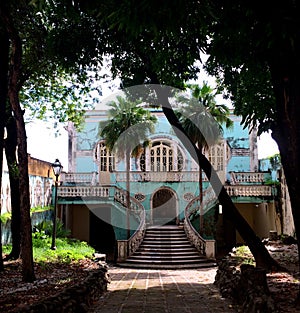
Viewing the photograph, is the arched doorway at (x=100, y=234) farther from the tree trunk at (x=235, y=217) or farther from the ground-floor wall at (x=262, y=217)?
the tree trunk at (x=235, y=217)

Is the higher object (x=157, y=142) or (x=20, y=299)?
(x=157, y=142)

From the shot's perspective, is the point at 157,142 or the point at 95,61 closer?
the point at 95,61

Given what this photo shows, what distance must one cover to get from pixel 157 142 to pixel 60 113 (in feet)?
39.6

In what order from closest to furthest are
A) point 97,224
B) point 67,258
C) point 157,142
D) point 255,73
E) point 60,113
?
1. point 255,73
2. point 67,258
3. point 60,113
4. point 97,224
5. point 157,142

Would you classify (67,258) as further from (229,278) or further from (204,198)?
(204,198)

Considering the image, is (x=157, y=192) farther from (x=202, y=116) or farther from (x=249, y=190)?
(x=202, y=116)

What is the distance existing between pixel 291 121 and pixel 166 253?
13786mm

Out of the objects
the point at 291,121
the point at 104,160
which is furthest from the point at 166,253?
the point at 291,121

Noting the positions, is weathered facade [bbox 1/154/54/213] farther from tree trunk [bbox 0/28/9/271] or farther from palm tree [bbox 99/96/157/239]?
tree trunk [bbox 0/28/9/271]

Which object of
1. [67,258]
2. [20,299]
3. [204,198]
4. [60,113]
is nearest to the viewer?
[20,299]

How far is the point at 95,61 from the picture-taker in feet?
38.3

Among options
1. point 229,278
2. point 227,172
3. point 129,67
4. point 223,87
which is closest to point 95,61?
point 129,67

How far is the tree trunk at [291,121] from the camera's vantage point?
5812mm

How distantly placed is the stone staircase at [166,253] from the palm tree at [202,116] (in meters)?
4.68
